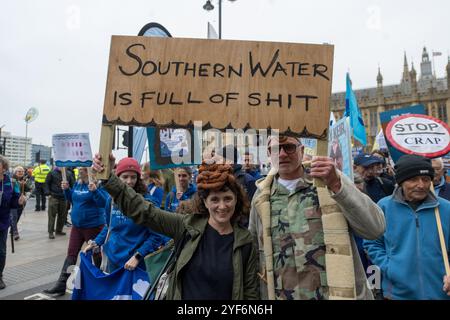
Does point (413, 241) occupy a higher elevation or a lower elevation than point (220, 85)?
lower

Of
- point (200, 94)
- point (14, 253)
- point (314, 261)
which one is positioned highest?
point (200, 94)

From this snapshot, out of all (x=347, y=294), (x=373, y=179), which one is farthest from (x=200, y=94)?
(x=373, y=179)

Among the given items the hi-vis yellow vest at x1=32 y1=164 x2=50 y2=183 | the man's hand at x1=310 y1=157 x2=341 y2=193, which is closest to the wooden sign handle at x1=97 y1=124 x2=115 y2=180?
the man's hand at x1=310 y1=157 x2=341 y2=193

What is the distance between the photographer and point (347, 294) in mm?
1758

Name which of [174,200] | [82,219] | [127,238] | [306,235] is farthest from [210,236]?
[82,219]

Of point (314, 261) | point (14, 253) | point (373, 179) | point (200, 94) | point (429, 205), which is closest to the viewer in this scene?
point (314, 261)

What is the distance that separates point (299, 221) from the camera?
6.42ft

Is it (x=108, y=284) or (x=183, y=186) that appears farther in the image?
(x=183, y=186)

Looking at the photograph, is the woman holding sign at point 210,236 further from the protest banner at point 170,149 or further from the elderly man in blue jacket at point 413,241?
the elderly man in blue jacket at point 413,241

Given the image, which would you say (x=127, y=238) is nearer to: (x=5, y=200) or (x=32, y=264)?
(x=5, y=200)

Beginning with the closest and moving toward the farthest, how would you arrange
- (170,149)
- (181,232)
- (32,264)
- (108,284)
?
(181,232) < (108,284) < (170,149) < (32,264)

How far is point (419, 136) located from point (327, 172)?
2.31 m
